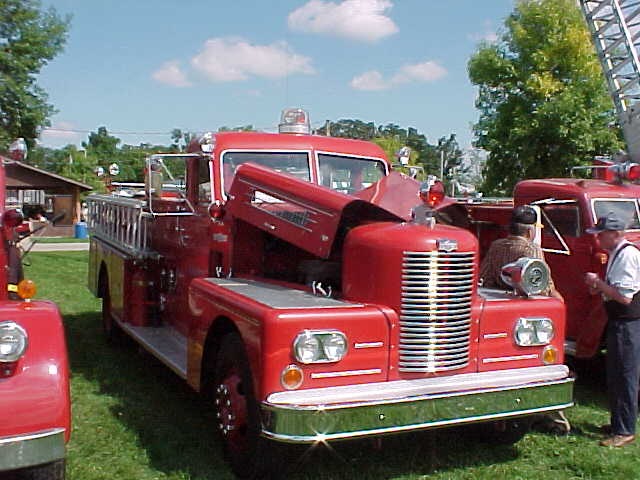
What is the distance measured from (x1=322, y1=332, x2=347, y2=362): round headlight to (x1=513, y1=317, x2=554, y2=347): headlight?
124 centimetres

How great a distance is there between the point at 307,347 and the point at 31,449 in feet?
4.69

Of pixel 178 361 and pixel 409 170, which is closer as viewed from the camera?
pixel 178 361

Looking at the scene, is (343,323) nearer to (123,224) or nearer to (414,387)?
(414,387)

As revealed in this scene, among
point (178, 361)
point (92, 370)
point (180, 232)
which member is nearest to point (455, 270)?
point (178, 361)

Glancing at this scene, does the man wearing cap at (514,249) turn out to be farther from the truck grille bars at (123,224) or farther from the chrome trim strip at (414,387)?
the truck grille bars at (123,224)

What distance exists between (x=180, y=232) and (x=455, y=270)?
3.23 m

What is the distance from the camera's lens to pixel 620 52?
46.0 feet

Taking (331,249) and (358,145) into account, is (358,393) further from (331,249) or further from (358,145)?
(358,145)

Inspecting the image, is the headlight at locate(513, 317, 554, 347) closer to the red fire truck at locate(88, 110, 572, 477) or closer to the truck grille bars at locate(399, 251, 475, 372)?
the red fire truck at locate(88, 110, 572, 477)

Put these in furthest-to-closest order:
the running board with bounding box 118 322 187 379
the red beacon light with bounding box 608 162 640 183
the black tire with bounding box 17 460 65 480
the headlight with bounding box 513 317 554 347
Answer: the red beacon light with bounding box 608 162 640 183 → the running board with bounding box 118 322 187 379 → the headlight with bounding box 513 317 554 347 → the black tire with bounding box 17 460 65 480

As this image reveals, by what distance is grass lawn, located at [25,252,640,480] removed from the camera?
4.66m

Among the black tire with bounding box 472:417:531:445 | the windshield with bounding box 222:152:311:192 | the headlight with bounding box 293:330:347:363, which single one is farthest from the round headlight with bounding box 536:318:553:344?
the windshield with bounding box 222:152:311:192

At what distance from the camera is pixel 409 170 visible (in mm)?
7039

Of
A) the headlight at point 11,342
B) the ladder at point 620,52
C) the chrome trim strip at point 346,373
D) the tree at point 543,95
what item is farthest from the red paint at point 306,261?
the tree at point 543,95
